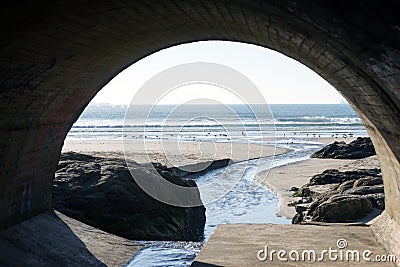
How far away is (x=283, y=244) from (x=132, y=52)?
4.10 meters

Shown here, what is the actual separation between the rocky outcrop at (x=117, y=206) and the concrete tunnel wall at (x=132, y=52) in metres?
2.26

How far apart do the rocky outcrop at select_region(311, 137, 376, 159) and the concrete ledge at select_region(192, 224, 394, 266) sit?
2422cm

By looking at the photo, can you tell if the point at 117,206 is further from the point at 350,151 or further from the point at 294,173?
the point at 350,151

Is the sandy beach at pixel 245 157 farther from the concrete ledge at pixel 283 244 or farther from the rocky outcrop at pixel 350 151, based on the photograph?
the concrete ledge at pixel 283 244

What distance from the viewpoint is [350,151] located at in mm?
34219

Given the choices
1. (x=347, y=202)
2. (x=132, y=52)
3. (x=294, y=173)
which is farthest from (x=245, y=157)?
(x=132, y=52)

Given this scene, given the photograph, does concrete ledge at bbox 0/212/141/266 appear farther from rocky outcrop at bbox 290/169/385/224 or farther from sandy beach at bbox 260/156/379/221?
sandy beach at bbox 260/156/379/221

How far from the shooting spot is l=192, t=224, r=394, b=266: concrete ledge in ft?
23.9

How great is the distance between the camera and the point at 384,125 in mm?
6379

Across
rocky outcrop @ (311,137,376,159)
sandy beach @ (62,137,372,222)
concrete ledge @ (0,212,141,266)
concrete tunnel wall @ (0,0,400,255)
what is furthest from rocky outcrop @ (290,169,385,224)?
rocky outcrop @ (311,137,376,159)

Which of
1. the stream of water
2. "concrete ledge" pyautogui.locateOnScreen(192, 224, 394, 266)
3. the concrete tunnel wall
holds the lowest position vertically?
the stream of water

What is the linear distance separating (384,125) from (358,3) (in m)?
2.93

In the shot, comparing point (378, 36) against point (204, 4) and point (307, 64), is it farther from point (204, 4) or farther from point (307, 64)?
point (307, 64)

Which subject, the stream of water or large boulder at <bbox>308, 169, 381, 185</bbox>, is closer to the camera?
the stream of water
